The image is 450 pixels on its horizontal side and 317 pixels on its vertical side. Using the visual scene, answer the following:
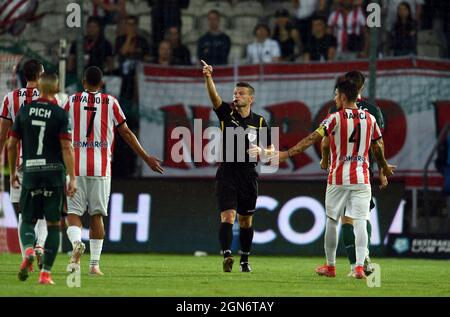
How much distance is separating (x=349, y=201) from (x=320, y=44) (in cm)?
708

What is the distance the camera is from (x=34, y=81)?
38.3 ft

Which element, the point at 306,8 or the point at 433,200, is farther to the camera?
the point at 306,8

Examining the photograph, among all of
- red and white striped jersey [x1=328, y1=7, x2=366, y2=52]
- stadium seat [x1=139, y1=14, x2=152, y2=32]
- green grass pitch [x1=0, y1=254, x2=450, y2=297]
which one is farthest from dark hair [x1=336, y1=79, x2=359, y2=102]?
stadium seat [x1=139, y1=14, x2=152, y2=32]

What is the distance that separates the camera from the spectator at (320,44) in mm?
18078

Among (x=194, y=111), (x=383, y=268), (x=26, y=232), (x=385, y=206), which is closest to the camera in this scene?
(x=26, y=232)

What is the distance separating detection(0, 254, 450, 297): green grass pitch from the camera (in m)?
9.41

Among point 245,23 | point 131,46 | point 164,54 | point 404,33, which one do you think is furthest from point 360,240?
point 245,23

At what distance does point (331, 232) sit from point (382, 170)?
856 millimetres

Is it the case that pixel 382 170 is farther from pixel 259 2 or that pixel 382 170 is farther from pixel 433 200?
pixel 259 2

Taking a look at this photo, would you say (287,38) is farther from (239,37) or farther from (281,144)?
(281,144)

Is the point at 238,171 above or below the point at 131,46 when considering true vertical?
below

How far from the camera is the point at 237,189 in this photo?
1220cm

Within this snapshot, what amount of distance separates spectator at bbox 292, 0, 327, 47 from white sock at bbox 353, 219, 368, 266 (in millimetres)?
7706
